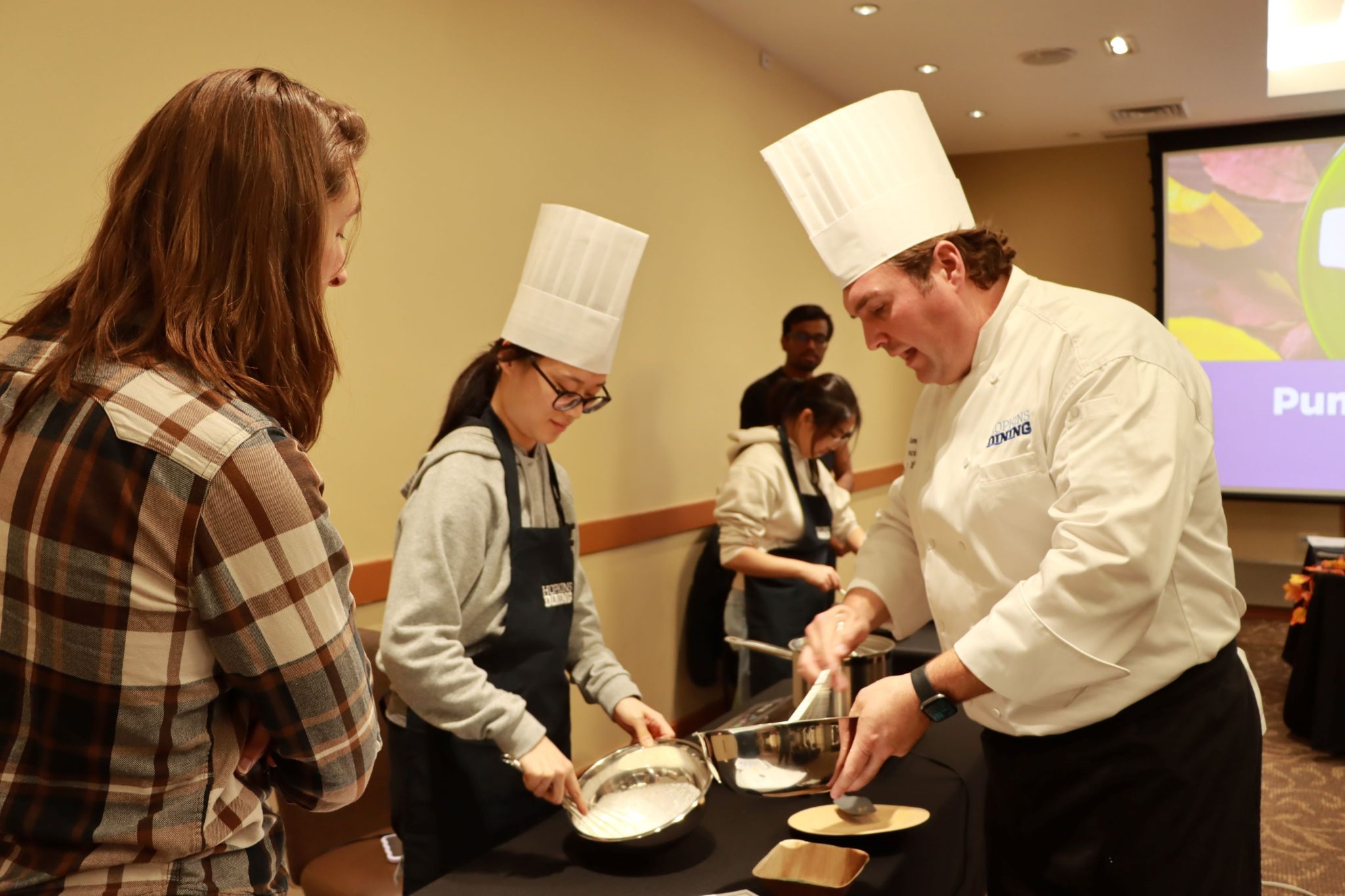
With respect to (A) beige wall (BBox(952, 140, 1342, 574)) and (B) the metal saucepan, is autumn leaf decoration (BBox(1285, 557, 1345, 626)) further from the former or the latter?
(B) the metal saucepan

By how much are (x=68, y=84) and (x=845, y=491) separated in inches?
101

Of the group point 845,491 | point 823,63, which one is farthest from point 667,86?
point 845,491

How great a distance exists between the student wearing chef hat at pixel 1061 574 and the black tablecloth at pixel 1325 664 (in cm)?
277

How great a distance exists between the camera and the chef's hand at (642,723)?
162cm

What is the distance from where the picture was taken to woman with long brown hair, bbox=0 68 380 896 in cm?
70

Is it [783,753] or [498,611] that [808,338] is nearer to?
[498,611]

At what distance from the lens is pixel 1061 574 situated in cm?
117

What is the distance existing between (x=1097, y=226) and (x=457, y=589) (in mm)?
5948

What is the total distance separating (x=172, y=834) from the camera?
72cm

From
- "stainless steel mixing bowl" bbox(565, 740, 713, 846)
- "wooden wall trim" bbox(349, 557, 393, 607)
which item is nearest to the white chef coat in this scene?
"stainless steel mixing bowl" bbox(565, 740, 713, 846)

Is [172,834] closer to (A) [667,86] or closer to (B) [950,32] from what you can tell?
(A) [667,86]

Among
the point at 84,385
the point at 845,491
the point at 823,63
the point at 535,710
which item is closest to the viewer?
the point at 84,385

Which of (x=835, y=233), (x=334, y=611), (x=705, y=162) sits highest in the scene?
(x=705, y=162)

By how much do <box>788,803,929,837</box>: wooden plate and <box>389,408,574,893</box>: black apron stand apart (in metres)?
0.42
